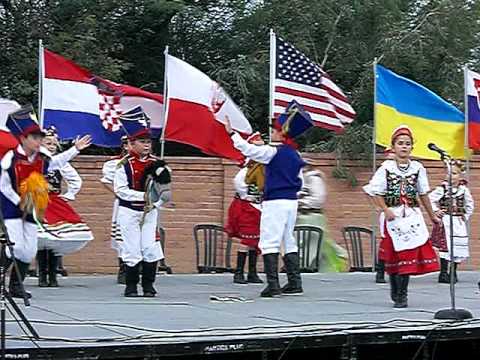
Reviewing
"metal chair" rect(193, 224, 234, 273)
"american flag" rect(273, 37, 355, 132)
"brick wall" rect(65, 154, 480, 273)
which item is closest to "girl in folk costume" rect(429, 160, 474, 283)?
"american flag" rect(273, 37, 355, 132)

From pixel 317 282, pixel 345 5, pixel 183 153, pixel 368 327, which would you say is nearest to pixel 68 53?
pixel 183 153

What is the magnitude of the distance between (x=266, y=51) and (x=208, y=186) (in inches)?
123

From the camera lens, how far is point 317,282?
11734 mm

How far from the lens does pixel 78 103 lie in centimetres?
1241

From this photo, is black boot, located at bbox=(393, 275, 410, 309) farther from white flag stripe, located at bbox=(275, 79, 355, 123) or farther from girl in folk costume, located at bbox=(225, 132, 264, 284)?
white flag stripe, located at bbox=(275, 79, 355, 123)

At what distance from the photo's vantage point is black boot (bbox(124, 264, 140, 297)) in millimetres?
9766

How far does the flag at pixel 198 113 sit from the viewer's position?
12633 mm

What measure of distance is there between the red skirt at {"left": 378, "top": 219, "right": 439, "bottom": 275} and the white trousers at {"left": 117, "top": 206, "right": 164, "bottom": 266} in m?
2.10

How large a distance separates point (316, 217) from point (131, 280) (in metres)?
4.30

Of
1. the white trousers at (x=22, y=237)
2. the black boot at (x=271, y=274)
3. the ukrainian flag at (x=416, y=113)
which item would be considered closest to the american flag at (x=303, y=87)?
the ukrainian flag at (x=416, y=113)

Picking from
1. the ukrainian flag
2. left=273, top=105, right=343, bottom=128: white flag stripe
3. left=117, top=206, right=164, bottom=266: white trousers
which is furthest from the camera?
the ukrainian flag

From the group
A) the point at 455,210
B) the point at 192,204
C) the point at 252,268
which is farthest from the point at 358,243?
the point at 252,268

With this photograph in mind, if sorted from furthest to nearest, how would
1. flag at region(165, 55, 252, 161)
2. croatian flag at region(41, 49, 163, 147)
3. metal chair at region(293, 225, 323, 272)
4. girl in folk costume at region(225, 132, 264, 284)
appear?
1. metal chair at region(293, 225, 323, 272)
2. flag at region(165, 55, 252, 161)
3. croatian flag at region(41, 49, 163, 147)
4. girl in folk costume at region(225, 132, 264, 284)

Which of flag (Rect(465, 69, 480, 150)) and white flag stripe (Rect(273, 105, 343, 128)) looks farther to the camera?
flag (Rect(465, 69, 480, 150))
